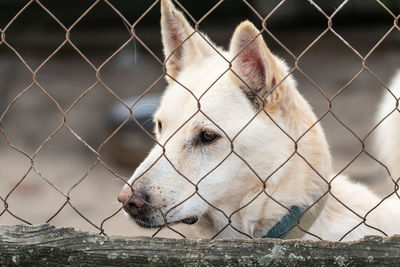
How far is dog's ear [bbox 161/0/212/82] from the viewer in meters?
2.86

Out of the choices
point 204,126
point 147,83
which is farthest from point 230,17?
point 204,126

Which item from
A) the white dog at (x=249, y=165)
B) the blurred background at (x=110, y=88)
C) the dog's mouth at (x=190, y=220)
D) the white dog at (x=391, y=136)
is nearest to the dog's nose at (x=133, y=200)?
the white dog at (x=249, y=165)

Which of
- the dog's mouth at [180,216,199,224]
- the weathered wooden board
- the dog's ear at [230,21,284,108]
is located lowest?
the dog's mouth at [180,216,199,224]

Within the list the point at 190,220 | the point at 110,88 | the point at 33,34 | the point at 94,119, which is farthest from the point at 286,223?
the point at 33,34

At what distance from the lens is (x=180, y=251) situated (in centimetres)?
210

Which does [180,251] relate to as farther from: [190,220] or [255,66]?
[255,66]

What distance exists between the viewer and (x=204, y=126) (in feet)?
8.68

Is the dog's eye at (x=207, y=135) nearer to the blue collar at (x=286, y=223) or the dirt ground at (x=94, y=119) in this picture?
the blue collar at (x=286, y=223)

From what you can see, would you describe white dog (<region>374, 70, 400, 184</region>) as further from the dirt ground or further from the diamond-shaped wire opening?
the diamond-shaped wire opening

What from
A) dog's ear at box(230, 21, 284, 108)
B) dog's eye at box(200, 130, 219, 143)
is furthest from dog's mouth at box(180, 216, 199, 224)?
dog's ear at box(230, 21, 284, 108)

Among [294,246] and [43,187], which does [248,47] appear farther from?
[43,187]

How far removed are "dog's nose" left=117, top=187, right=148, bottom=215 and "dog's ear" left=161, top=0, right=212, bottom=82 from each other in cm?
68

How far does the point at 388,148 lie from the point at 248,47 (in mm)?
1324

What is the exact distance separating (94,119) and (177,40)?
5.45m
